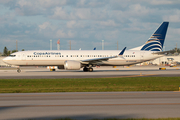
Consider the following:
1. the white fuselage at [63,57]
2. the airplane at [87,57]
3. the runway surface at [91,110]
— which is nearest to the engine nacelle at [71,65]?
the airplane at [87,57]

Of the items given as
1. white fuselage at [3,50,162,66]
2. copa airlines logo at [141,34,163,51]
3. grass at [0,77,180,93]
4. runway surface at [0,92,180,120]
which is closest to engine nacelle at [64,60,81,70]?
white fuselage at [3,50,162,66]

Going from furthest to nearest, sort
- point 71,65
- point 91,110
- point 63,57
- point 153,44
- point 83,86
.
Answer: point 153,44
point 63,57
point 71,65
point 83,86
point 91,110

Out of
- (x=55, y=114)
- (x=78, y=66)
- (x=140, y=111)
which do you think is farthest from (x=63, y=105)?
(x=78, y=66)

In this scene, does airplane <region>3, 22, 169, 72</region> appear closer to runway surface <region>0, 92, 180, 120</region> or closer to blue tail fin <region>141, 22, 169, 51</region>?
blue tail fin <region>141, 22, 169, 51</region>

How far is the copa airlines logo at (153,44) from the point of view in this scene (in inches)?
1972

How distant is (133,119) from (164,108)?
263 centimetres

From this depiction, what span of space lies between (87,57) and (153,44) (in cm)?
1508

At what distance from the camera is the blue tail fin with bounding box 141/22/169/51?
→ 50156 millimetres

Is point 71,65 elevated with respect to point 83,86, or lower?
elevated

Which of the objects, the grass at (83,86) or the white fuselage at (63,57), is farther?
the white fuselage at (63,57)

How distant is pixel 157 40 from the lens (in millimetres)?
50250

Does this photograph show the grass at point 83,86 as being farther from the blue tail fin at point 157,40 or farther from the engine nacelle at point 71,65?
the blue tail fin at point 157,40

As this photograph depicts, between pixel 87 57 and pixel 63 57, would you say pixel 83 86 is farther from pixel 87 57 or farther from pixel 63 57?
pixel 87 57

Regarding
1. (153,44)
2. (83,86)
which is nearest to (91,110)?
(83,86)
